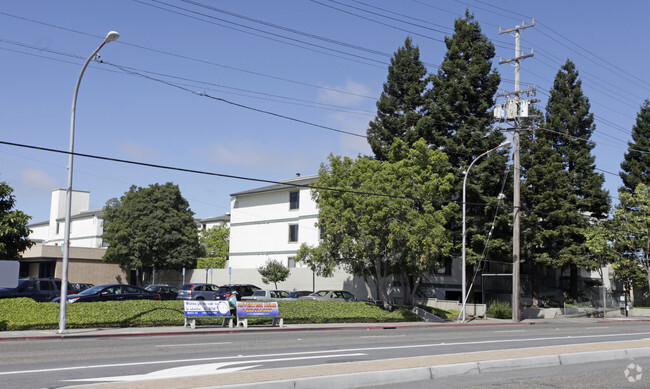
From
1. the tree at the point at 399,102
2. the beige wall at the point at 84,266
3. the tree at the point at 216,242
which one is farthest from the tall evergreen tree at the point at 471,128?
the tree at the point at 216,242

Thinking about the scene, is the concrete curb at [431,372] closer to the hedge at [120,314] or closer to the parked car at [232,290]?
the hedge at [120,314]

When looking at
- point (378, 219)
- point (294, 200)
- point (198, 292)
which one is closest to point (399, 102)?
point (294, 200)

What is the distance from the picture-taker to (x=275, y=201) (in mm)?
53844

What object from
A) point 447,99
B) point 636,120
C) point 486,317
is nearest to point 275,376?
point 486,317

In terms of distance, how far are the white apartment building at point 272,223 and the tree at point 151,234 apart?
555 centimetres

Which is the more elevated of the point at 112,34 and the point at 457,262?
the point at 112,34

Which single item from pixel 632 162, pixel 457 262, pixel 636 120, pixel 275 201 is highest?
pixel 636 120

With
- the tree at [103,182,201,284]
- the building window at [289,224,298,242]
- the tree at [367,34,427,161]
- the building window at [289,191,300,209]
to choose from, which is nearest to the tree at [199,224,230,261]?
the tree at [103,182,201,284]

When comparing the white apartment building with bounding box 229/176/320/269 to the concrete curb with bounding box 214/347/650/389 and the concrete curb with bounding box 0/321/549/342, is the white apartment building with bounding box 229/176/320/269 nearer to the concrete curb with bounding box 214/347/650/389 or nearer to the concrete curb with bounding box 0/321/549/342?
the concrete curb with bounding box 0/321/549/342

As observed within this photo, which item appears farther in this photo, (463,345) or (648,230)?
(648,230)

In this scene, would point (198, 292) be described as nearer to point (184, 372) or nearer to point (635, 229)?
point (184, 372)

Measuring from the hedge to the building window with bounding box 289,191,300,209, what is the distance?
72.0ft

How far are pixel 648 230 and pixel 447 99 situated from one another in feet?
61.7

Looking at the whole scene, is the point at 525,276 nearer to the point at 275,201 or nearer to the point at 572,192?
the point at 572,192
